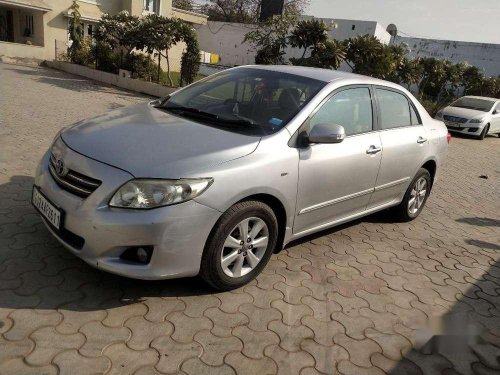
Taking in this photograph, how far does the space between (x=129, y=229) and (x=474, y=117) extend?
1434cm

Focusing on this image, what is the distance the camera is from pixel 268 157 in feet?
9.71

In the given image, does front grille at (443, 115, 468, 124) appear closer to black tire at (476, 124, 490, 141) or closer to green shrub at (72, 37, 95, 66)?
black tire at (476, 124, 490, 141)

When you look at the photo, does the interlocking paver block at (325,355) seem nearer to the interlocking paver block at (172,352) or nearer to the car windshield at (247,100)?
the interlocking paver block at (172,352)

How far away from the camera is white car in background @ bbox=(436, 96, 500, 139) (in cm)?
1395

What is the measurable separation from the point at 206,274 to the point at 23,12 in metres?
21.6

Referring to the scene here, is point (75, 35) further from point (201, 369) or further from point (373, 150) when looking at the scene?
point (201, 369)

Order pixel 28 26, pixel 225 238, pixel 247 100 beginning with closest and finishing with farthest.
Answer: pixel 225 238
pixel 247 100
pixel 28 26

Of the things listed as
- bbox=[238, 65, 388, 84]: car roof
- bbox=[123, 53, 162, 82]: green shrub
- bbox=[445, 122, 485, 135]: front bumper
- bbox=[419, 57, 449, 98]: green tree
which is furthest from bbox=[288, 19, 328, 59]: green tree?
bbox=[238, 65, 388, 84]: car roof

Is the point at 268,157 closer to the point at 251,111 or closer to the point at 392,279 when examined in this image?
the point at 251,111

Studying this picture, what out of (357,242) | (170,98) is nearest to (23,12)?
(170,98)

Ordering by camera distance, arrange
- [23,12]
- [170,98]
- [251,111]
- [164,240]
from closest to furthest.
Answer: [164,240] < [251,111] < [170,98] < [23,12]

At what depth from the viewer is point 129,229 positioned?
8.14 feet

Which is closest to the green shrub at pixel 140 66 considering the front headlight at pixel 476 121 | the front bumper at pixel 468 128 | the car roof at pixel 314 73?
the front bumper at pixel 468 128

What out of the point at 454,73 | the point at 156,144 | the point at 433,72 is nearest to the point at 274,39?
the point at 433,72
